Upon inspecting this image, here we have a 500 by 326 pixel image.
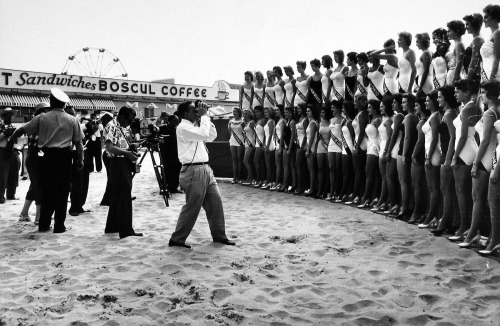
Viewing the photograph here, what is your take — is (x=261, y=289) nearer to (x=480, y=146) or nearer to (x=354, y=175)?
(x=480, y=146)

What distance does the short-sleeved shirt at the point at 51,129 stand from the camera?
19.4 feet

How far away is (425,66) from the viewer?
6828 millimetres

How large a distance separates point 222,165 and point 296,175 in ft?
10.5

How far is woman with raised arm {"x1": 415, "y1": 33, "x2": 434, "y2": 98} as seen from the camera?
681cm

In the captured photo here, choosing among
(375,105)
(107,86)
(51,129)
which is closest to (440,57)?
(375,105)

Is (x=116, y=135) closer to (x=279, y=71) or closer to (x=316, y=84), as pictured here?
(x=316, y=84)

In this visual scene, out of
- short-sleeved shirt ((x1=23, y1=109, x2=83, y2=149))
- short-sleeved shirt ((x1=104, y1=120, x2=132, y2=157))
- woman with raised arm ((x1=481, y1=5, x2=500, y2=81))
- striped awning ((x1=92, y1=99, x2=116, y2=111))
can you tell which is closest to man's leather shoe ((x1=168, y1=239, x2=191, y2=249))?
short-sleeved shirt ((x1=104, y1=120, x2=132, y2=157))

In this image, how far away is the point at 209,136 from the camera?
17.2 ft

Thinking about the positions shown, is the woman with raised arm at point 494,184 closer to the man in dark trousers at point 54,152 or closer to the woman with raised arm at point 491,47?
the woman with raised arm at point 491,47

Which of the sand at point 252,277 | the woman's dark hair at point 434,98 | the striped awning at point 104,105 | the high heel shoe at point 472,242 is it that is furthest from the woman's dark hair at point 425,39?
the striped awning at point 104,105

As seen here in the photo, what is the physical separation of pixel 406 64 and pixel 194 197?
3955 millimetres

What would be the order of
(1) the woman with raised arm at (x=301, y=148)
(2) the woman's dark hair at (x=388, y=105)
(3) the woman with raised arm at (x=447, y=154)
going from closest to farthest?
(3) the woman with raised arm at (x=447, y=154) < (2) the woman's dark hair at (x=388, y=105) < (1) the woman with raised arm at (x=301, y=148)

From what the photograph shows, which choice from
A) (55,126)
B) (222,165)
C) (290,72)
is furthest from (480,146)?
(222,165)

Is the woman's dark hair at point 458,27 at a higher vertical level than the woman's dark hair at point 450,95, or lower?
higher
